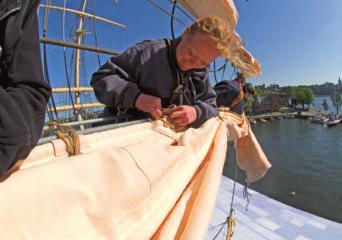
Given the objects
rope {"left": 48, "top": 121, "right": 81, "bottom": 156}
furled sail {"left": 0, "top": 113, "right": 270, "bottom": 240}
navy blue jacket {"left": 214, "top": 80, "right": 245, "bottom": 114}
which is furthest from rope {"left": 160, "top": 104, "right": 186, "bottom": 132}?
navy blue jacket {"left": 214, "top": 80, "right": 245, "bottom": 114}

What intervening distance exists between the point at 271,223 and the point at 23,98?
163 inches

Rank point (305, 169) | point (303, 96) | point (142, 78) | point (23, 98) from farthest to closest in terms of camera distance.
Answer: point (303, 96)
point (305, 169)
point (142, 78)
point (23, 98)

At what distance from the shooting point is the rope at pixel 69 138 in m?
0.45

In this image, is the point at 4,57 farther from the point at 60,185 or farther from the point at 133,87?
the point at 133,87

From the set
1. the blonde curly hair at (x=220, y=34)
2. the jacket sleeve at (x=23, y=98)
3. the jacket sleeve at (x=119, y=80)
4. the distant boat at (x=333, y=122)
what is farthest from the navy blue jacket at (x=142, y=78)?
the distant boat at (x=333, y=122)

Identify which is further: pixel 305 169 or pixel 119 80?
pixel 305 169

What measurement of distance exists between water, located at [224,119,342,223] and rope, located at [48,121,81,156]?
9.71 meters

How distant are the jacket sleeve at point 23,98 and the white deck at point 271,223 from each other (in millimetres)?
3114

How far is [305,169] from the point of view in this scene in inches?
533

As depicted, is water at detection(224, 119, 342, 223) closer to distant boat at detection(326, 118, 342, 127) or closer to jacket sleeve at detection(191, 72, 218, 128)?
distant boat at detection(326, 118, 342, 127)

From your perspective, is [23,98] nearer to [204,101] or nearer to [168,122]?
[168,122]

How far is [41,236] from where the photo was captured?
0.88 ft

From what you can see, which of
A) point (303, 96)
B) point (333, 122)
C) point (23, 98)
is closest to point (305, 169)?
point (333, 122)

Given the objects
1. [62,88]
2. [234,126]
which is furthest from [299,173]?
[234,126]
